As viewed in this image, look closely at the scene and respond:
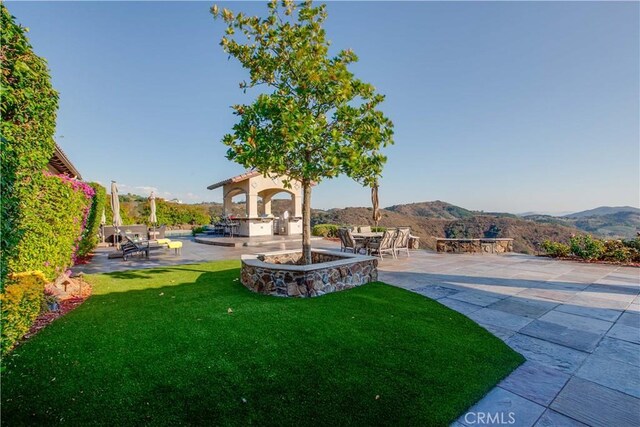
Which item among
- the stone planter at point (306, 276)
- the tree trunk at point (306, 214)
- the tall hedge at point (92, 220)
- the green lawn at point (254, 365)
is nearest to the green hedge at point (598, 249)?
the stone planter at point (306, 276)

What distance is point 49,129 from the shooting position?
4246 mm

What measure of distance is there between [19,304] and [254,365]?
312 centimetres

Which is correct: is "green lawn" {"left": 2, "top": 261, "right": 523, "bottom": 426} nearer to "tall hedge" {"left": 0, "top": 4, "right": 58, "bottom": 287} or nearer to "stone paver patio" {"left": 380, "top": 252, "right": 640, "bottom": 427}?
"stone paver patio" {"left": 380, "top": 252, "right": 640, "bottom": 427}

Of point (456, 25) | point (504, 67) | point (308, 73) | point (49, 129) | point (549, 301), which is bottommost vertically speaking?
point (549, 301)

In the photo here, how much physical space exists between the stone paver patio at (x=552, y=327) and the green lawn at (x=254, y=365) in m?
0.30

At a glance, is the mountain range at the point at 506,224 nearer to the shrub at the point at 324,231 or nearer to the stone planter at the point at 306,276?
the shrub at the point at 324,231

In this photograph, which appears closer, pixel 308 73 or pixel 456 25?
pixel 308 73

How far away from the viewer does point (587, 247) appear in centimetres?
1051

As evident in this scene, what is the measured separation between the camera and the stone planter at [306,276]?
5523 mm

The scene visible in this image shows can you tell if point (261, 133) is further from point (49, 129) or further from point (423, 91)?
point (423, 91)

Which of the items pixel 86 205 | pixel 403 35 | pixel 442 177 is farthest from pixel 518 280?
pixel 442 177

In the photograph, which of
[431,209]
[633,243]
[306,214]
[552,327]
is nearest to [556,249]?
[633,243]

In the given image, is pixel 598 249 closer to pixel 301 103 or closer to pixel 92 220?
pixel 301 103

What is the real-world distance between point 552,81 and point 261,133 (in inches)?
532
